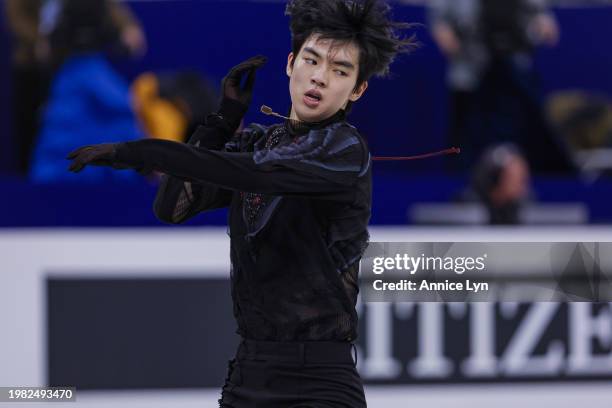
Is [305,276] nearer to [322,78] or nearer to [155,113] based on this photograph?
[322,78]

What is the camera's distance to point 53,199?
5.07 meters

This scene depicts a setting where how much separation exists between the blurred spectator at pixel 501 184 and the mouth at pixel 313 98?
9.21 ft

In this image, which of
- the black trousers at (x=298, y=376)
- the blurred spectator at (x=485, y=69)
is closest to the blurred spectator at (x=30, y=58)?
the blurred spectator at (x=485, y=69)

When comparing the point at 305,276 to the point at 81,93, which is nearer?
the point at 305,276

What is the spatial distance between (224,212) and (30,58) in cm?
131

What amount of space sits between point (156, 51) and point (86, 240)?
1.39 meters

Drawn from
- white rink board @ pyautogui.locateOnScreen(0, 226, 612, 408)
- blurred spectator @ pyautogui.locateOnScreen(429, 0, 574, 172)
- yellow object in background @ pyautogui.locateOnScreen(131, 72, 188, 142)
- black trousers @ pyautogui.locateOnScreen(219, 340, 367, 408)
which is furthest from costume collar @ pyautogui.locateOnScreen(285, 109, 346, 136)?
blurred spectator @ pyautogui.locateOnScreen(429, 0, 574, 172)

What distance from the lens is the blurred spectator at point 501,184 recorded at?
5.50 metres

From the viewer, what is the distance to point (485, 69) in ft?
19.5

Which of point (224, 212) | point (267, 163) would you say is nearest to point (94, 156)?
point (267, 163)

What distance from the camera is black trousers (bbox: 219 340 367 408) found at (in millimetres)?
2736

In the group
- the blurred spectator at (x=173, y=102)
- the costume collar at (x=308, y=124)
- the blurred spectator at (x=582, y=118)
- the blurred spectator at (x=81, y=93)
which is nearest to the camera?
the costume collar at (x=308, y=124)

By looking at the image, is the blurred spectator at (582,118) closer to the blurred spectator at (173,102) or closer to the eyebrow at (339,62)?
the blurred spectator at (173,102)

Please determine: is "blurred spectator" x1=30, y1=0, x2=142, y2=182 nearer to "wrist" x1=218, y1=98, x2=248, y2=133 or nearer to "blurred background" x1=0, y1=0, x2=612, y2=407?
"blurred background" x1=0, y1=0, x2=612, y2=407
